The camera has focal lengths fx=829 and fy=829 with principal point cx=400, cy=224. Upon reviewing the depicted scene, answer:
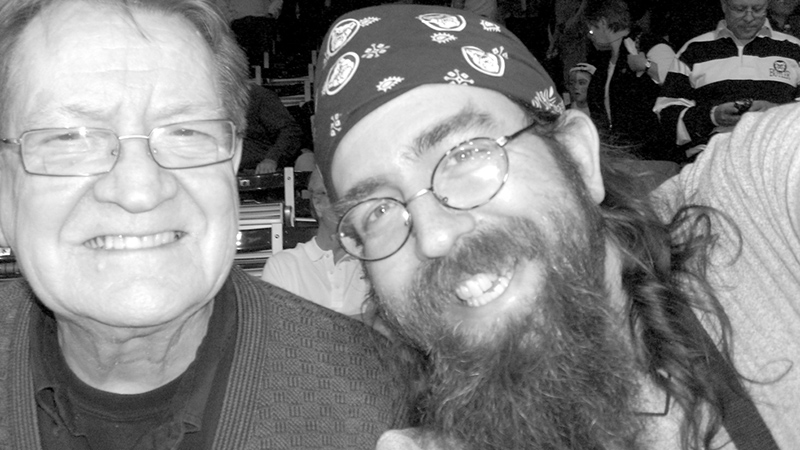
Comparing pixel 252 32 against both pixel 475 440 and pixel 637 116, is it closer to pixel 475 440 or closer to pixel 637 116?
pixel 637 116

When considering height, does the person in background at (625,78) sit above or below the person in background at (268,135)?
above

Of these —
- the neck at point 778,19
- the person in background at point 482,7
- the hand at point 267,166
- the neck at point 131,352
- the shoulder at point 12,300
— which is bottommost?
the hand at point 267,166

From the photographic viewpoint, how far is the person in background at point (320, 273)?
460cm

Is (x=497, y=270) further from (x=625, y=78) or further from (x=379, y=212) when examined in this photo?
(x=625, y=78)

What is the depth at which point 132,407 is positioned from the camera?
1734mm

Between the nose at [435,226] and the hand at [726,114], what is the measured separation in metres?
3.19

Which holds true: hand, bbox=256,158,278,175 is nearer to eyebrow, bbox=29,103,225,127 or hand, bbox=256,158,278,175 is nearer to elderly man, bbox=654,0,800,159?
elderly man, bbox=654,0,800,159

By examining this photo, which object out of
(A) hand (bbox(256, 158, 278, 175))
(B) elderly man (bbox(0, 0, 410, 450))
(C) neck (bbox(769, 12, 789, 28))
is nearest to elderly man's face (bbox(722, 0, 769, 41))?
(C) neck (bbox(769, 12, 789, 28))

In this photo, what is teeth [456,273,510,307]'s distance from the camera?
1587 mm

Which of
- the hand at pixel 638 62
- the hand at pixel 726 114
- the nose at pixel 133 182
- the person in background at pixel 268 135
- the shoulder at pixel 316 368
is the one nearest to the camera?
the nose at pixel 133 182

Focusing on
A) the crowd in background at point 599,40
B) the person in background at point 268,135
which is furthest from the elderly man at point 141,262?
the person in background at point 268,135

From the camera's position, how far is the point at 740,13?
4.55 metres

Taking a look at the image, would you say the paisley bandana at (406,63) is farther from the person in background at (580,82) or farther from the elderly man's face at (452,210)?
the person in background at (580,82)

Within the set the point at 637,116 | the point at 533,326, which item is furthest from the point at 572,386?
the point at 637,116
